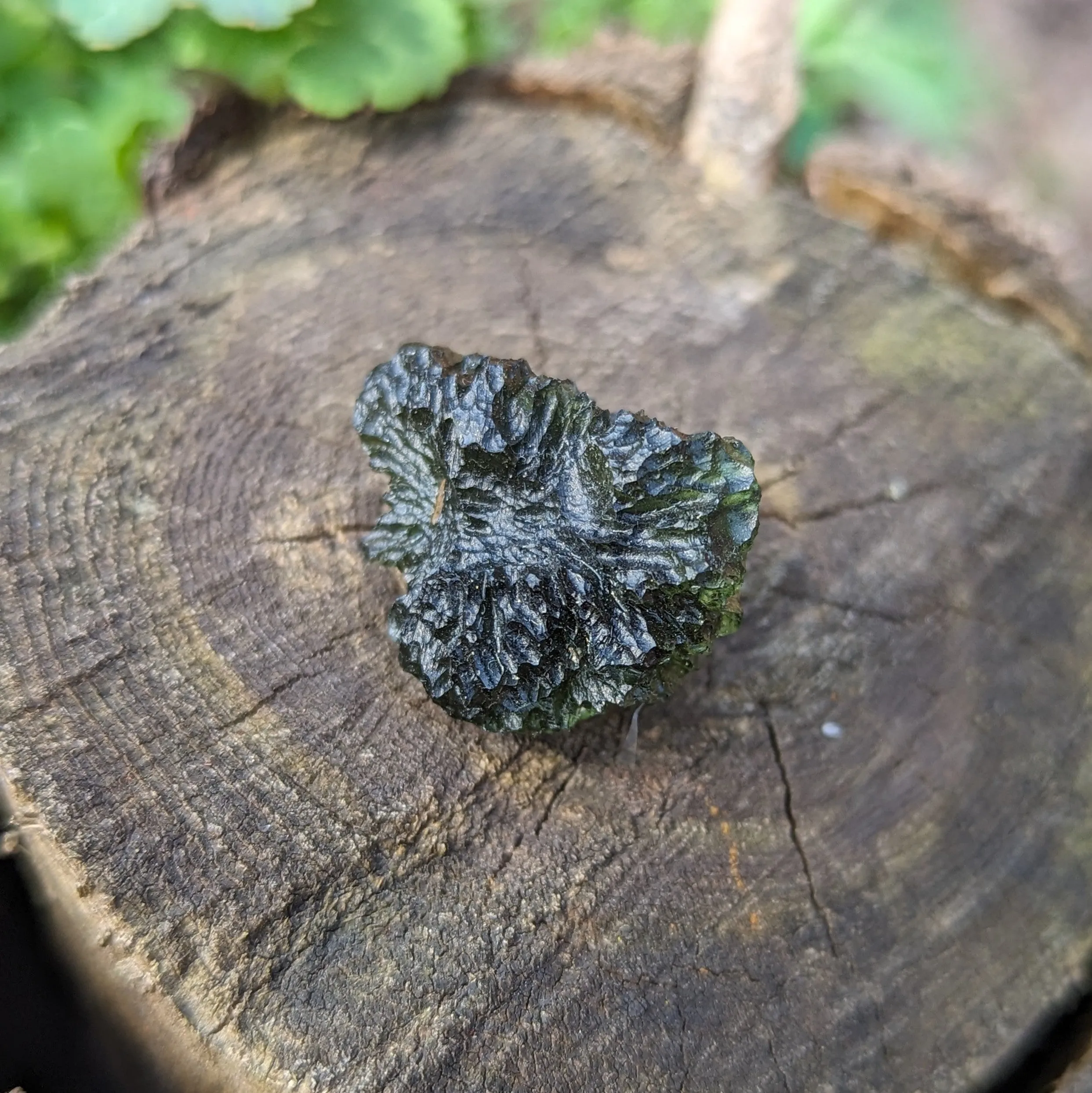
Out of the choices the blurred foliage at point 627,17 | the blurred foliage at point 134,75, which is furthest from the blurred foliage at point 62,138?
the blurred foliage at point 627,17

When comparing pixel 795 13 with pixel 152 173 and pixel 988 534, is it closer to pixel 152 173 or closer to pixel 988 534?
pixel 988 534

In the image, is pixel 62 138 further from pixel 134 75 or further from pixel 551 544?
pixel 551 544

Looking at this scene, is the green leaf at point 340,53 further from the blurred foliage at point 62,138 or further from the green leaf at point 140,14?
the blurred foliage at point 62,138

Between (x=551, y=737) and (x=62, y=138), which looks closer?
(x=551, y=737)

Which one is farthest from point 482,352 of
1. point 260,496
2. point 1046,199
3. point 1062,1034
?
point 1046,199

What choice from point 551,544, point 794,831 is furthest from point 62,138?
point 794,831
